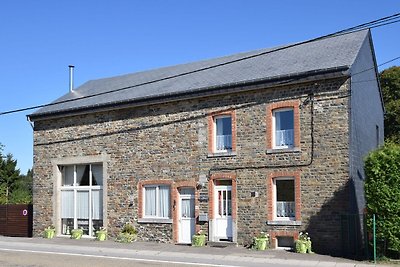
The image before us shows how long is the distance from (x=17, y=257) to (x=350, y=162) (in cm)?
1183

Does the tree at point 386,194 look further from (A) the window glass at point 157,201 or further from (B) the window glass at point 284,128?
(A) the window glass at point 157,201

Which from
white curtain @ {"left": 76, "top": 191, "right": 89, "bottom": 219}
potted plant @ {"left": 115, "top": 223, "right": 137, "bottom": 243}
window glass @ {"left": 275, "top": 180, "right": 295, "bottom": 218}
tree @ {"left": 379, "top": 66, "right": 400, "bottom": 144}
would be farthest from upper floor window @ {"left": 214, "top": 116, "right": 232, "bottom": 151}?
tree @ {"left": 379, "top": 66, "right": 400, "bottom": 144}

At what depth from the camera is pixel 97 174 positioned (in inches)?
1040

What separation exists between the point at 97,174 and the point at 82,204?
176 cm

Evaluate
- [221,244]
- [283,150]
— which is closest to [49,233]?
[221,244]

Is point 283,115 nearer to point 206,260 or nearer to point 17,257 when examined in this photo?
point 206,260

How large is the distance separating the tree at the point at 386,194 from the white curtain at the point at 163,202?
9180 mm

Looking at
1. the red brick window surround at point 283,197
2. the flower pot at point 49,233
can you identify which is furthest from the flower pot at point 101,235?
the red brick window surround at point 283,197

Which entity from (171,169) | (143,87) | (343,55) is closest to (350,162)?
(343,55)

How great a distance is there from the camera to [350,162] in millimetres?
19469

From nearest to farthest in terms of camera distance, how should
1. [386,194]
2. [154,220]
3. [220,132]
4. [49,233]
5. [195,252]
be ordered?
[386,194], [195,252], [220,132], [154,220], [49,233]

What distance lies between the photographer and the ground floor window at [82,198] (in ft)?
86.2

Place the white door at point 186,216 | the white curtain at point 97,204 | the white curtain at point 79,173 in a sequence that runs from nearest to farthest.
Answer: the white door at point 186,216 < the white curtain at point 97,204 < the white curtain at point 79,173

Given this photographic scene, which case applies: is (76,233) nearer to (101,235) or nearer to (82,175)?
(101,235)
